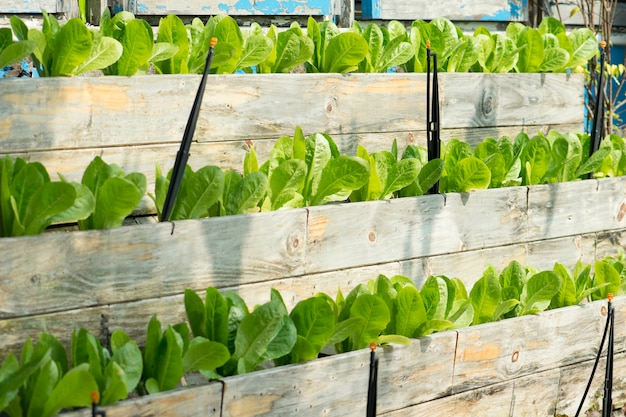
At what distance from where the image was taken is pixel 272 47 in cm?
239

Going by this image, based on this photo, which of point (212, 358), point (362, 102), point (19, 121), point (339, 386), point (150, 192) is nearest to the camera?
point (212, 358)

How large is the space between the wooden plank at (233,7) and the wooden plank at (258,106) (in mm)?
919

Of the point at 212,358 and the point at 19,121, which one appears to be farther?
the point at 19,121

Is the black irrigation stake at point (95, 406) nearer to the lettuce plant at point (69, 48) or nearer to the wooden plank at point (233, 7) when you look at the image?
the lettuce plant at point (69, 48)

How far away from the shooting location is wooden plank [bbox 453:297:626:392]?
206cm

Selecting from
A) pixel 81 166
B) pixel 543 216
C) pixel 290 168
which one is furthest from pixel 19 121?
pixel 543 216

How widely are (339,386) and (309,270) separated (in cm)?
35

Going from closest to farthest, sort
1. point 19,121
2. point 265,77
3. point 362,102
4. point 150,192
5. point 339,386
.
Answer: point 339,386, point 19,121, point 150,192, point 265,77, point 362,102

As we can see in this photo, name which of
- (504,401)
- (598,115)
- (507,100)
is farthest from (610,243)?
(504,401)

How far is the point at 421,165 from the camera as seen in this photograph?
2348 millimetres

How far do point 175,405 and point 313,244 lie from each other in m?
0.60

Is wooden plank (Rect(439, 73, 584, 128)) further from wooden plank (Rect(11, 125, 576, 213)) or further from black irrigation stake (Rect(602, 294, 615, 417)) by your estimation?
black irrigation stake (Rect(602, 294, 615, 417))

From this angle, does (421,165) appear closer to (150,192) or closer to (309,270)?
(309,270)

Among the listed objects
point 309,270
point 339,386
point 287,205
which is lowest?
point 339,386
